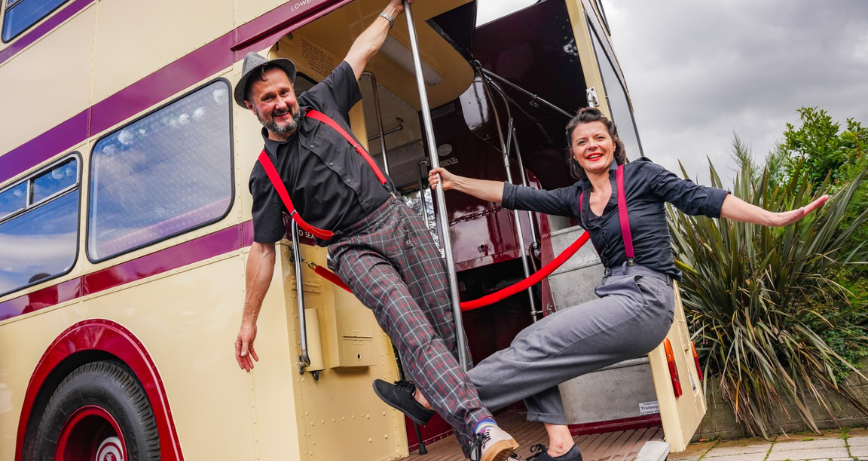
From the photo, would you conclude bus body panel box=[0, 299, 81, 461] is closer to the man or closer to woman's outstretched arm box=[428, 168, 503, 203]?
the man

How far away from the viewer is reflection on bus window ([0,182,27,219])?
11.6 feet

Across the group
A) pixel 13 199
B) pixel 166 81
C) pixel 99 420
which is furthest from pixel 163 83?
pixel 99 420

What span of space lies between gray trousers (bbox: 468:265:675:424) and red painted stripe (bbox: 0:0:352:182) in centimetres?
150

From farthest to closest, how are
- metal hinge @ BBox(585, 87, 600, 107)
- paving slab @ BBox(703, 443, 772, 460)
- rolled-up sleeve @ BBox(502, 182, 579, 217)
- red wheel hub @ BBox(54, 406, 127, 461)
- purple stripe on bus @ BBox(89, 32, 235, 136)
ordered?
paving slab @ BBox(703, 443, 772, 460) < red wheel hub @ BBox(54, 406, 127, 461) < purple stripe on bus @ BBox(89, 32, 235, 136) < metal hinge @ BBox(585, 87, 600, 107) < rolled-up sleeve @ BBox(502, 182, 579, 217)

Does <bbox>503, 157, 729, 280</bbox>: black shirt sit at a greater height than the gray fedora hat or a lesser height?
lesser

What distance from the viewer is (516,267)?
4133 mm

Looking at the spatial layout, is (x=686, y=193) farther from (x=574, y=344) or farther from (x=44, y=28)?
(x=44, y=28)

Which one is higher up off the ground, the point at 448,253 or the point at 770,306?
the point at 448,253

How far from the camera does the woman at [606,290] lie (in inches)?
73.5

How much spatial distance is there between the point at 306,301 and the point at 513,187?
98 cm

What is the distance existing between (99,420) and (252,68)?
1986mm

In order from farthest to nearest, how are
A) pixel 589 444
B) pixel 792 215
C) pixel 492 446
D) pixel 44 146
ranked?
1. pixel 44 146
2. pixel 589 444
3. pixel 792 215
4. pixel 492 446

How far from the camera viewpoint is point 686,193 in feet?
6.61

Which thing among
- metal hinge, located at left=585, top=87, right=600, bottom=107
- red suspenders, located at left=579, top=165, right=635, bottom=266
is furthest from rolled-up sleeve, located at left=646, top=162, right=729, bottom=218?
metal hinge, located at left=585, top=87, right=600, bottom=107
